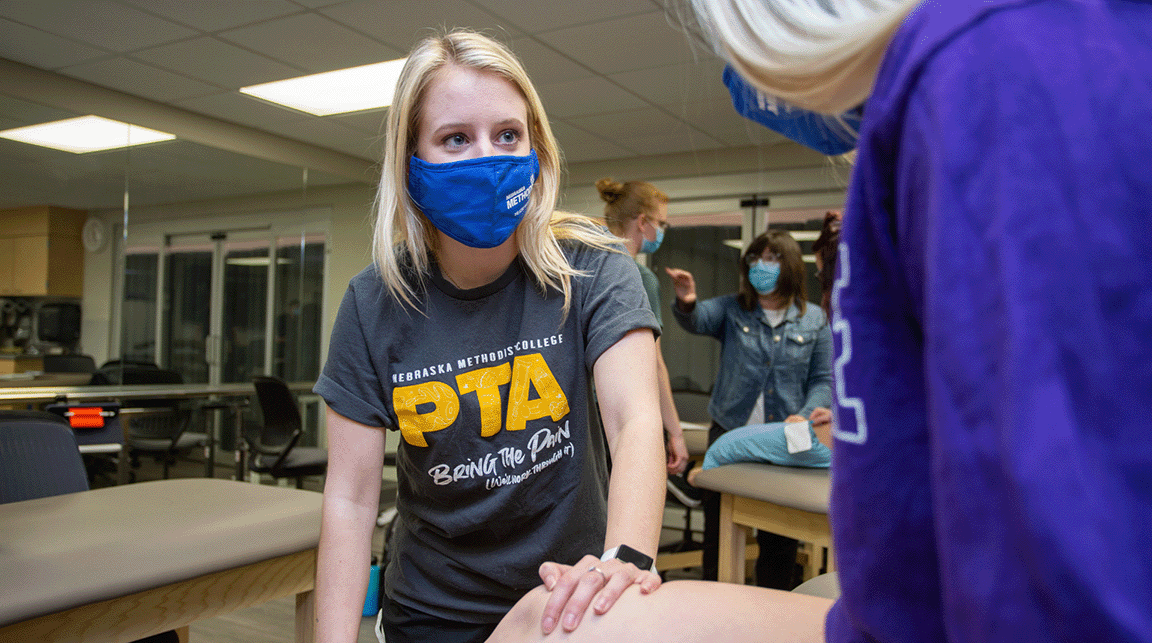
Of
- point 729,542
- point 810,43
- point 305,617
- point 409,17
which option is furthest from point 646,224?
point 810,43

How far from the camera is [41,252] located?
15.8ft

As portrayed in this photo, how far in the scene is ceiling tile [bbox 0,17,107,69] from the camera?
4.07 meters

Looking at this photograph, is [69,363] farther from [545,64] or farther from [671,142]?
[671,142]

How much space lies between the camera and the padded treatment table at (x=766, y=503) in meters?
1.89

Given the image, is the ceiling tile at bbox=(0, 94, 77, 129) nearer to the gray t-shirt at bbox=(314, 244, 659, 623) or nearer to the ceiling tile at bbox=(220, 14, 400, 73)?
the ceiling tile at bbox=(220, 14, 400, 73)

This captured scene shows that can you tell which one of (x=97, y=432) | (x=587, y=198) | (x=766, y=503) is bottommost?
(x=97, y=432)

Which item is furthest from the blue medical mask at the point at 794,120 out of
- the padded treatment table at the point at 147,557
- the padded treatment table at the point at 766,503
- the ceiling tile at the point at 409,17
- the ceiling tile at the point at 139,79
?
the ceiling tile at the point at 139,79

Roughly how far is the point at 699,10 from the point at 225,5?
404cm

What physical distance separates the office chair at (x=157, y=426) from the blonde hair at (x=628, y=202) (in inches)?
145

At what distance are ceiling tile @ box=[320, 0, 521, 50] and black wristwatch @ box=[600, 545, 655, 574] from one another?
129 inches

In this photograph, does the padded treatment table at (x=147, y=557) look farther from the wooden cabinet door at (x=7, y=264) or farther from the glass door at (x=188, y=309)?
the glass door at (x=188, y=309)

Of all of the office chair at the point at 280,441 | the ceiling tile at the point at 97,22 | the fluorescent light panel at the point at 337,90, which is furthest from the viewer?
the fluorescent light panel at the point at 337,90

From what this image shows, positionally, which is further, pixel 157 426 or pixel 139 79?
pixel 157 426

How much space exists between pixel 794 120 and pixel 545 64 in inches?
166
